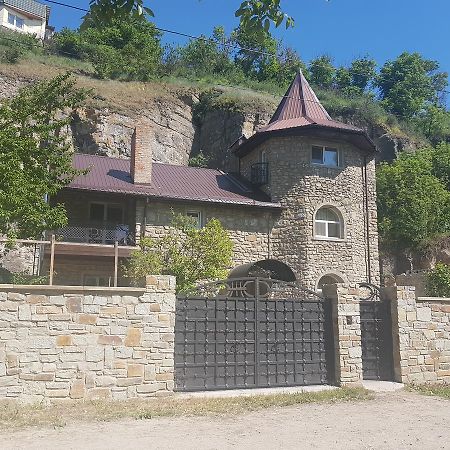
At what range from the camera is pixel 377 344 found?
40.1ft

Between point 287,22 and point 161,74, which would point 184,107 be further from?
point 287,22

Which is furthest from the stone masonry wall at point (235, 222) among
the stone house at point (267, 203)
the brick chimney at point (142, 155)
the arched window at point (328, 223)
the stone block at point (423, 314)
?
the stone block at point (423, 314)

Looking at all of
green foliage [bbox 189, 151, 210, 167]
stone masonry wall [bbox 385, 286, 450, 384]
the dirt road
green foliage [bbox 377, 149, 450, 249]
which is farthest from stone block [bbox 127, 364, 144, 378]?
green foliage [bbox 189, 151, 210, 167]

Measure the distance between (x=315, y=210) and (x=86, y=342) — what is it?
1426cm

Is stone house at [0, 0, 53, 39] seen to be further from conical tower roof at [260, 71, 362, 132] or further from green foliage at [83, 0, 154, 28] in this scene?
green foliage at [83, 0, 154, 28]

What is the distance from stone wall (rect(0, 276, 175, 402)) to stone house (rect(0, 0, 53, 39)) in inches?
2478

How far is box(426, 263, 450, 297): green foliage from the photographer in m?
Result: 17.9

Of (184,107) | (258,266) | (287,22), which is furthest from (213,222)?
(184,107)

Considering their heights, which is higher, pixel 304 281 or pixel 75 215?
pixel 75 215

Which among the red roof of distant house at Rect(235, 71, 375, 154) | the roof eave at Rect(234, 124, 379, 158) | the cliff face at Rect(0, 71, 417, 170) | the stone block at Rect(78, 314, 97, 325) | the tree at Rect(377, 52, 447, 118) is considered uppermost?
the tree at Rect(377, 52, 447, 118)

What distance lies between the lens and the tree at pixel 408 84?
5450cm

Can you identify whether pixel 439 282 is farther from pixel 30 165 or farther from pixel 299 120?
pixel 30 165

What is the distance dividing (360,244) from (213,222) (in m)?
8.07

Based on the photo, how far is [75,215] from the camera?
20.5 metres
